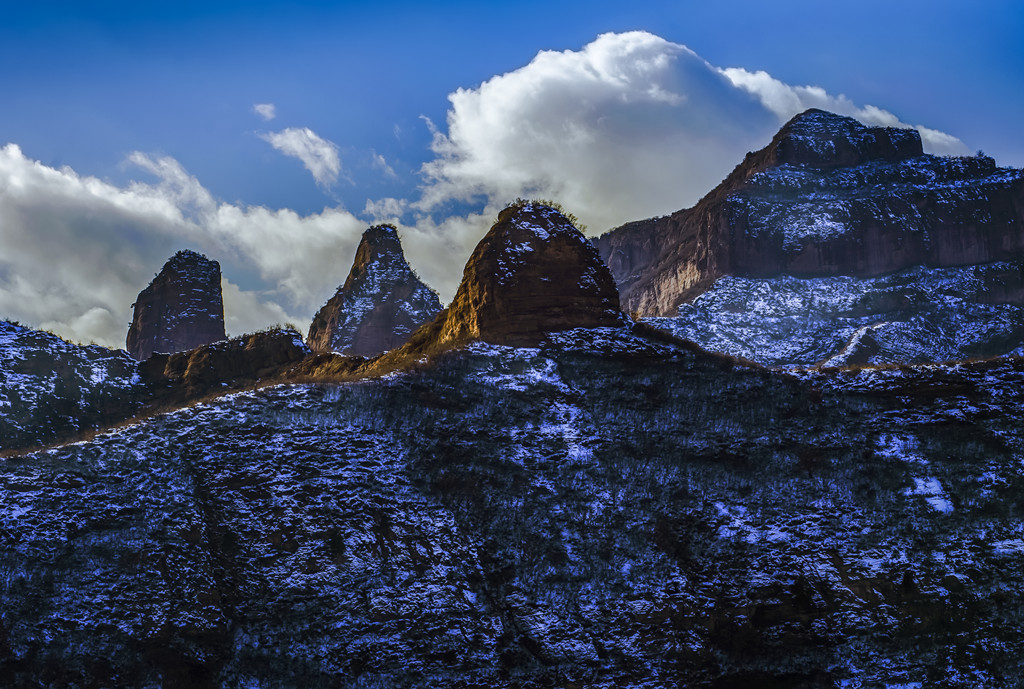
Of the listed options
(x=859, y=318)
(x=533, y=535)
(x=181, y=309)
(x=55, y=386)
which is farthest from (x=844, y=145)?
(x=533, y=535)

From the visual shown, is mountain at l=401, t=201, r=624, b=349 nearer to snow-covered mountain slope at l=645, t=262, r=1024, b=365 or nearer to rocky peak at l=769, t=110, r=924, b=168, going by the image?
snow-covered mountain slope at l=645, t=262, r=1024, b=365

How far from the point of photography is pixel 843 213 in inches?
5192

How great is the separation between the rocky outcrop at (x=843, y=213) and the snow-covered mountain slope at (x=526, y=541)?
8371cm

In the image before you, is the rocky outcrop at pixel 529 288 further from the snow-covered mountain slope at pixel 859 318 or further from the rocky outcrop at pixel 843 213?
the rocky outcrop at pixel 843 213

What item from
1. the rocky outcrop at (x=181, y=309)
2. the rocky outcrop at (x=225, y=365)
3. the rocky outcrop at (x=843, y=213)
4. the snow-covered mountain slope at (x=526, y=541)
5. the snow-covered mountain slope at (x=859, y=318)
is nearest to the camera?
the snow-covered mountain slope at (x=526, y=541)

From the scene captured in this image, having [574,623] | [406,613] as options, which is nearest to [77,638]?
[406,613]

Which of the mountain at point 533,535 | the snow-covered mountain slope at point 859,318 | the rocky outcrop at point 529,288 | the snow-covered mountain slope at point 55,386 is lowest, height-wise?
the mountain at point 533,535

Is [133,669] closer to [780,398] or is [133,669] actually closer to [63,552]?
[63,552]

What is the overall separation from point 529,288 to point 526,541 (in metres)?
21.0

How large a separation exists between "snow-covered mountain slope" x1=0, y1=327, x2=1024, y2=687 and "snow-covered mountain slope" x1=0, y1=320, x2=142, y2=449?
44.1 ft

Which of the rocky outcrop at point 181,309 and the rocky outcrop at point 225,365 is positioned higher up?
the rocky outcrop at point 181,309

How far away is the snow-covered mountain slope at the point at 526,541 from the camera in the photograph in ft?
107

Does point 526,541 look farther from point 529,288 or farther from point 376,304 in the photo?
point 376,304

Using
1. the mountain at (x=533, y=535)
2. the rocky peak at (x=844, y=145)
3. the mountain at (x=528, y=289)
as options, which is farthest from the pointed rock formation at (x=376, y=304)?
the mountain at (x=533, y=535)
